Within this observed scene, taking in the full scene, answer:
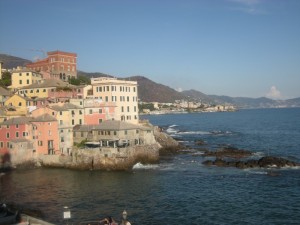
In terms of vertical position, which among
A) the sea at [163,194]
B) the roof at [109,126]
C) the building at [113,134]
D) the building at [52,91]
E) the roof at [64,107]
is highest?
the building at [52,91]

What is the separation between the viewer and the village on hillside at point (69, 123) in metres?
68.1

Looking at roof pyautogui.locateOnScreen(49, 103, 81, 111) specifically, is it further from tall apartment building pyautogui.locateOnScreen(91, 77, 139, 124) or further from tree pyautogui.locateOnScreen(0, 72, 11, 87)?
tree pyautogui.locateOnScreen(0, 72, 11, 87)

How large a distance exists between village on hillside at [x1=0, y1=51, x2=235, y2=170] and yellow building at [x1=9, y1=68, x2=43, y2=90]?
28.9ft

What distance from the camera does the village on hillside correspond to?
6806 cm

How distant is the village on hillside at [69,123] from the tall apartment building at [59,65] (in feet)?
87.4

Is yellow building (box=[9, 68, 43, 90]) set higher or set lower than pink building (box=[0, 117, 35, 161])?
higher

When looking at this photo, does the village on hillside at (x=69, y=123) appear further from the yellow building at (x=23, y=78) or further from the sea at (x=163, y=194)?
the yellow building at (x=23, y=78)

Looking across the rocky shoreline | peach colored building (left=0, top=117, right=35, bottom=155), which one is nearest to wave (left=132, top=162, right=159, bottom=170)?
the rocky shoreline

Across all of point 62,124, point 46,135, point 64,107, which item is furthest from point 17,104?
point 46,135

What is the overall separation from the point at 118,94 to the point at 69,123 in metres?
15.4

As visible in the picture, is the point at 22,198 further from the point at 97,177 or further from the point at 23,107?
the point at 23,107

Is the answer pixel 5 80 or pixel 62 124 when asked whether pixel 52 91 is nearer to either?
pixel 62 124

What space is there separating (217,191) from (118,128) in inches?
1013

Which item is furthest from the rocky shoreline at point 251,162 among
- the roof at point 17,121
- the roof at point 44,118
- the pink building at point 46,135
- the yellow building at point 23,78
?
the yellow building at point 23,78
